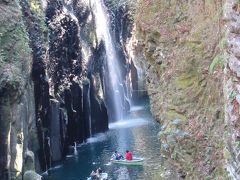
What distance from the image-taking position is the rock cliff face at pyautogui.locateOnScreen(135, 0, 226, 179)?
7.80 m

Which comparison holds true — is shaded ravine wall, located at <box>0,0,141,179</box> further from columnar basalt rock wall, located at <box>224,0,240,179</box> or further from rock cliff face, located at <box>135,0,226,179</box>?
columnar basalt rock wall, located at <box>224,0,240,179</box>

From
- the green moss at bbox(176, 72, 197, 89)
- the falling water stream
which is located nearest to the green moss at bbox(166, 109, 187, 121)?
the green moss at bbox(176, 72, 197, 89)

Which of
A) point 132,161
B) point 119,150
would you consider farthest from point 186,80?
point 119,150

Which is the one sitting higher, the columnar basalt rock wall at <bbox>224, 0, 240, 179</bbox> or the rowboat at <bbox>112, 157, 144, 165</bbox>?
the columnar basalt rock wall at <bbox>224, 0, 240, 179</bbox>

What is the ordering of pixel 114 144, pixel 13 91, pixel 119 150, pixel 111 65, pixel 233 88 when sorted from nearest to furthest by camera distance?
1. pixel 233 88
2. pixel 13 91
3. pixel 119 150
4. pixel 114 144
5. pixel 111 65

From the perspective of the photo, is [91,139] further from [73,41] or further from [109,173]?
[109,173]

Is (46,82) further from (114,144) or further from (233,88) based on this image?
(233,88)

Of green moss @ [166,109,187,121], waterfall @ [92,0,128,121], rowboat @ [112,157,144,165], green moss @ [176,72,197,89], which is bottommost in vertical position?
rowboat @ [112,157,144,165]

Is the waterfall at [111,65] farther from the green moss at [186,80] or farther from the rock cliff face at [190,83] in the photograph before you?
the green moss at [186,80]

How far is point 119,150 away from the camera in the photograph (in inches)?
1208

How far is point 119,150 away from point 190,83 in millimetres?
21961

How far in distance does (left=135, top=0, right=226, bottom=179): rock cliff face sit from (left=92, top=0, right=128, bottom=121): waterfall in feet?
105

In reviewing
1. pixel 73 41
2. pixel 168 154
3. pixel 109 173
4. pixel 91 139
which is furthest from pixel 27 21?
pixel 168 154

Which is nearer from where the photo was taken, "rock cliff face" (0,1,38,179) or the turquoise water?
"rock cliff face" (0,1,38,179)
